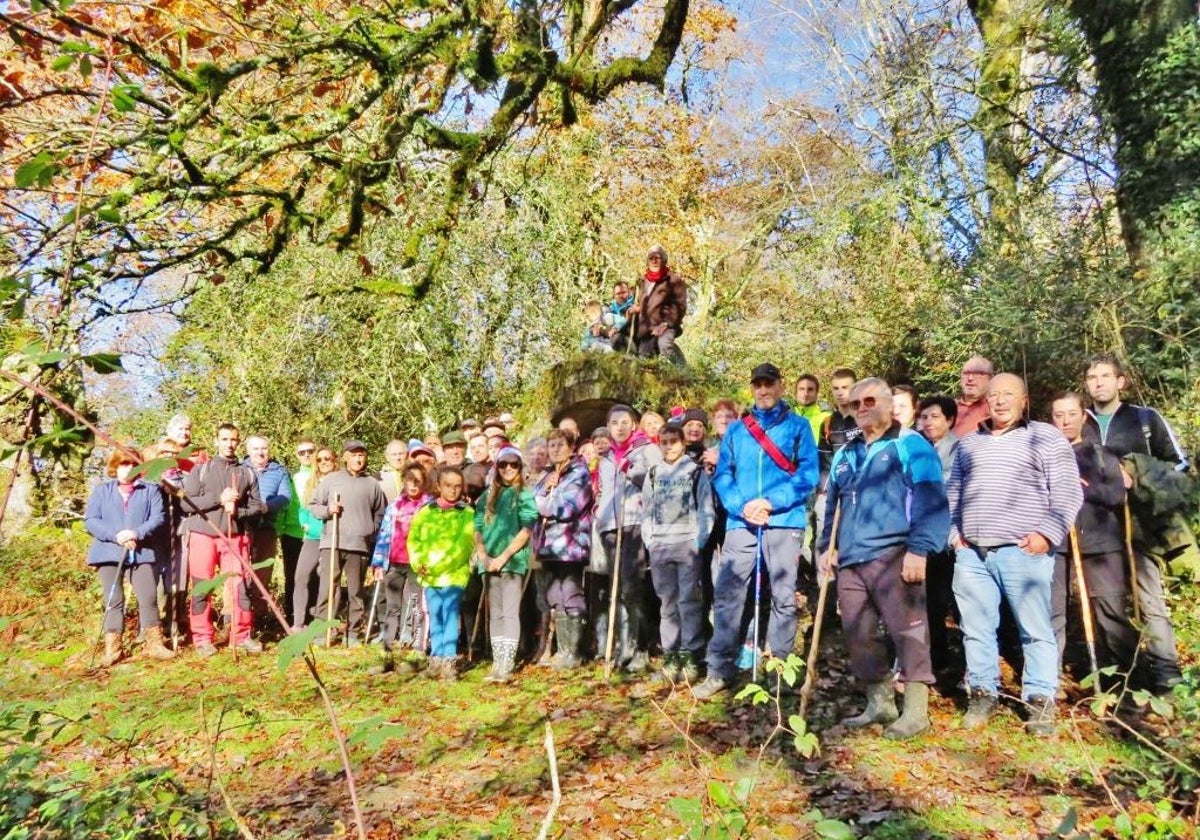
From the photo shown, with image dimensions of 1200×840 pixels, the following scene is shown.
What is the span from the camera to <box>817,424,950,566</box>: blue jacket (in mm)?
4559

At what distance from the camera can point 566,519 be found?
653cm

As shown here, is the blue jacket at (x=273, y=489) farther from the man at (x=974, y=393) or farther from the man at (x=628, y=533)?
the man at (x=974, y=393)

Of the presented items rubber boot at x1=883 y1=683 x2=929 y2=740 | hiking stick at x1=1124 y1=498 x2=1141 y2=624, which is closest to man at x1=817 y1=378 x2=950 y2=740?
rubber boot at x1=883 y1=683 x2=929 y2=740

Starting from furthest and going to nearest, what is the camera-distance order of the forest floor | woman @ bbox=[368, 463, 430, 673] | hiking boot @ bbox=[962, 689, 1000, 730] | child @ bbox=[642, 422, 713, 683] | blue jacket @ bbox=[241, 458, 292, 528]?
blue jacket @ bbox=[241, 458, 292, 528]
woman @ bbox=[368, 463, 430, 673]
child @ bbox=[642, 422, 713, 683]
hiking boot @ bbox=[962, 689, 1000, 730]
the forest floor

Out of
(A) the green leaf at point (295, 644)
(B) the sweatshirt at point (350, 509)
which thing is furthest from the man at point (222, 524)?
(A) the green leaf at point (295, 644)

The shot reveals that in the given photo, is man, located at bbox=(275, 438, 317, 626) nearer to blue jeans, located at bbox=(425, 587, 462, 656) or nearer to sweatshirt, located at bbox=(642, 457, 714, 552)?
blue jeans, located at bbox=(425, 587, 462, 656)

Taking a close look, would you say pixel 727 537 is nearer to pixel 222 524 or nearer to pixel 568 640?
pixel 568 640

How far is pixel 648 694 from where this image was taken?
5.68 meters

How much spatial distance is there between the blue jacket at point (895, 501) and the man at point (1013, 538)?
252 millimetres

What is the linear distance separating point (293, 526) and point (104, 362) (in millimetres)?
7133

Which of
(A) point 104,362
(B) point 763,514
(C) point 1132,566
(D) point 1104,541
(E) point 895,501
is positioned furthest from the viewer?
(B) point 763,514

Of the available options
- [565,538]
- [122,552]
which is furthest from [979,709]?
[122,552]

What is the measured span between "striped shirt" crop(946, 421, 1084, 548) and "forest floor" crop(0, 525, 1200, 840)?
106 cm

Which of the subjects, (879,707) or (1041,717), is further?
(879,707)
